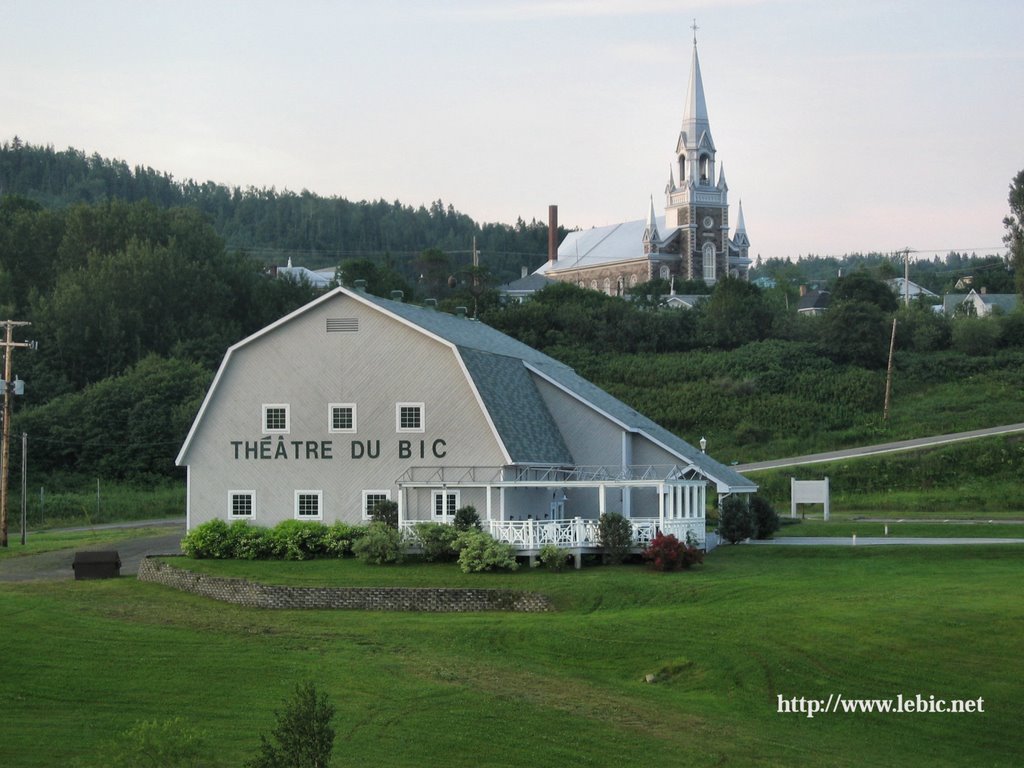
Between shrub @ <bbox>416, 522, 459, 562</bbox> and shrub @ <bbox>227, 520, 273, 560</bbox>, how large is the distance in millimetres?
4572

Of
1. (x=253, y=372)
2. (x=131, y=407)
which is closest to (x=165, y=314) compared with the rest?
(x=131, y=407)

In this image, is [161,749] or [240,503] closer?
[161,749]

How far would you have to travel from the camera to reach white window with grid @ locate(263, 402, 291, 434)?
38031 millimetres

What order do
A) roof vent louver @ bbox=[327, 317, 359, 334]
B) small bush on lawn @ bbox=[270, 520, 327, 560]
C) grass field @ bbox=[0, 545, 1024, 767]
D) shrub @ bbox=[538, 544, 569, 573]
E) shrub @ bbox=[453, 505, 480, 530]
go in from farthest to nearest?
roof vent louver @ bbox=[327, 317, 359, 334], small bush on lawn @ bbox=[270, 520, 327, 560], shrub @ bbox=[453, 505, 480, 530], shrub @ bbox=[538, 544, 569, 573], grass field @ bbox=[0, 545, 1024, 767]

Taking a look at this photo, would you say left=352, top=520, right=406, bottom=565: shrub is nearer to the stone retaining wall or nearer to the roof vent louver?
the stone retaining wall

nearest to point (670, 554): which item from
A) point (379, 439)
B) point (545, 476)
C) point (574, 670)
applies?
point (545, 476)

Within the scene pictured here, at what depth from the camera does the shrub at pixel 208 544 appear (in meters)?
35.8

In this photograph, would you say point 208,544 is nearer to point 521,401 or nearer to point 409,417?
point 409,417

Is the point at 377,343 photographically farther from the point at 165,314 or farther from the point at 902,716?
the point at 165,314

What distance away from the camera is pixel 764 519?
4044 cm

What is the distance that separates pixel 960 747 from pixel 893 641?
146 inches

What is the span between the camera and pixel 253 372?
1512 inches

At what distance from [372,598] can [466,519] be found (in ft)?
16.4

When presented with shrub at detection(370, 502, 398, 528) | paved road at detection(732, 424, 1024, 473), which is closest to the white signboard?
paved road at detection(732, 424, 1024, 473)
